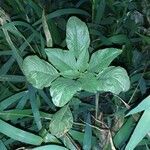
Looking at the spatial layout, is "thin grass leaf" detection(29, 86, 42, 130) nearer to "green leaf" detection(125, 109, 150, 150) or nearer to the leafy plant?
the leafy plant

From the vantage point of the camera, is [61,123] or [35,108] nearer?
[61,123]

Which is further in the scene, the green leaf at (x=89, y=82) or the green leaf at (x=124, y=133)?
the green leaf at (x=124, y=133)

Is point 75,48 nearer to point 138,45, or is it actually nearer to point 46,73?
point 46,73

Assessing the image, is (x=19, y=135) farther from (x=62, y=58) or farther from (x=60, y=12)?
(x=60, y=12)

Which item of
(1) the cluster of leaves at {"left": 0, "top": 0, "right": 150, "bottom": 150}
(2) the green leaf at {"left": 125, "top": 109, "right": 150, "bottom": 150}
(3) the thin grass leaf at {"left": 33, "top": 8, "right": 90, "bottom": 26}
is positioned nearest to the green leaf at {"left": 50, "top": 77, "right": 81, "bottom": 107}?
(1) the cluster of leaves at {"left": 0, "top": 0, "right": 150, "bottom": 150}

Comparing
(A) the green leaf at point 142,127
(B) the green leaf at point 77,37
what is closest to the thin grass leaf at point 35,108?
(B) the green leaf at point 77,37

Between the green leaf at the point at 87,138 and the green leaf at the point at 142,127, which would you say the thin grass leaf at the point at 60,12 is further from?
the green leaf at the point at 142,127

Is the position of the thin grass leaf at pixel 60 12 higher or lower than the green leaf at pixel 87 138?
higher

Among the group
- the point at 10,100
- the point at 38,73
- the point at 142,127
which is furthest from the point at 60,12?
the point at 142,127
